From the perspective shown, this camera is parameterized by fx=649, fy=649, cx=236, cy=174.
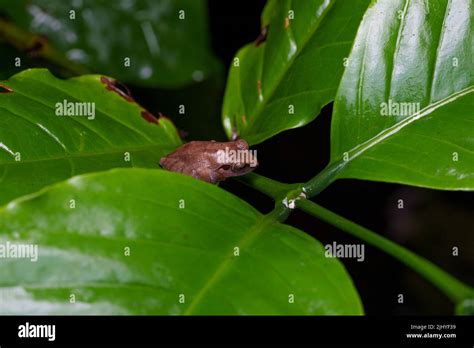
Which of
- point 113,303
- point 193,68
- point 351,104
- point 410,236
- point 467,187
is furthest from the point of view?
point 410,236

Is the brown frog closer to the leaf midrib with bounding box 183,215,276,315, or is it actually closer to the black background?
the leaf midrib with bounding box 183,215,276,315

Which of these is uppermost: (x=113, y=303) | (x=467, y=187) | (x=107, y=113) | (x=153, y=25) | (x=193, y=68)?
(x=153, y=25)

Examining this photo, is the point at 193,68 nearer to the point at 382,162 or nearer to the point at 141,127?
the point at 141,127

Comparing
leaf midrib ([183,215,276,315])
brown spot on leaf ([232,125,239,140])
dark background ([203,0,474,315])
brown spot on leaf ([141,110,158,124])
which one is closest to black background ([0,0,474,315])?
dark background ([203,0,474,315])

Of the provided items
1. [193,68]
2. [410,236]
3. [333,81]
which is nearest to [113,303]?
[333,81]

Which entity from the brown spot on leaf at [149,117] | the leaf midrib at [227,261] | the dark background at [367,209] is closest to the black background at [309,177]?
the dark background at [367,209]

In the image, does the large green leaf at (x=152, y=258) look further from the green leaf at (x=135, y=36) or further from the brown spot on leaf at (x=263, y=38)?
the green leaf at (x=135, y=36)
